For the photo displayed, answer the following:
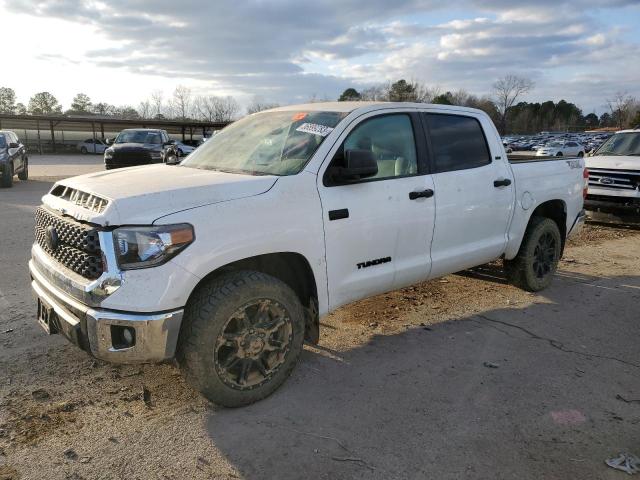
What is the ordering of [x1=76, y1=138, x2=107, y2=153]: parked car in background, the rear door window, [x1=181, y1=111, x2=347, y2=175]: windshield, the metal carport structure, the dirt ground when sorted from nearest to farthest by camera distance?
1. the dirt ground
2. [x1=181, y1=111, x2=347, y2=175]: windshield
3. the rear door window
4. the metal carport structure
5. [x1=76, y1=138, x2=107, y2=153]: parked car in background

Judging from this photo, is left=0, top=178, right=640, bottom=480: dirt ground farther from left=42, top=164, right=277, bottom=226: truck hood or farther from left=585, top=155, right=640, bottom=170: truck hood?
left=585, top=155, right=640, bottom=170: truck hood

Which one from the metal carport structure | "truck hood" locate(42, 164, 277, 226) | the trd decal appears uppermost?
the metal carport structure

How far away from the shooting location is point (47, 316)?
3316 millimetres

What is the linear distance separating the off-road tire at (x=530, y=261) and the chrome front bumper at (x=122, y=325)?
156 inches

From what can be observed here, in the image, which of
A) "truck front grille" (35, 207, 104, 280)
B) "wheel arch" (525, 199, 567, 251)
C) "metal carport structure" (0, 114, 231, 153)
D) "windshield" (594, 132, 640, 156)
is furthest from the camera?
"metal carport structure" (0, 114, 231, 153)

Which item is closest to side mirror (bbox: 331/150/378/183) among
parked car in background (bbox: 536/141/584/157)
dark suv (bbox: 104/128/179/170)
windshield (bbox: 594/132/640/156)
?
windshield (bbox: 594/132/640/156)

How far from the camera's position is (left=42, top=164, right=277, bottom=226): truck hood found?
290 centimetres

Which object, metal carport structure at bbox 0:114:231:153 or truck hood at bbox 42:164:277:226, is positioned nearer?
truck hood at bbox 42:164:277:226

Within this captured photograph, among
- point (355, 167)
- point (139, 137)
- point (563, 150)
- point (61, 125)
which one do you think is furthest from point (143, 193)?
point (61, 125)

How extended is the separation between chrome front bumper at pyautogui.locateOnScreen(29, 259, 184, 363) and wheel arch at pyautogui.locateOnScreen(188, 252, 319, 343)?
0.65 m

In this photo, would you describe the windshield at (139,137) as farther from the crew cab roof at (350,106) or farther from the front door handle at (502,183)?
the front door handle at (502,183)

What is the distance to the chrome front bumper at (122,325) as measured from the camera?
2.86 metres

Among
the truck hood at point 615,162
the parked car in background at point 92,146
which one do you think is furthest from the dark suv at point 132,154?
the parked car in background at point 92,146

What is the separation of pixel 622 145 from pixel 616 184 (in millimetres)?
1834
